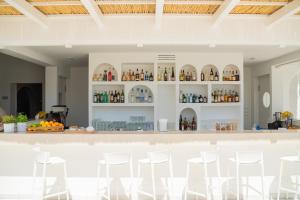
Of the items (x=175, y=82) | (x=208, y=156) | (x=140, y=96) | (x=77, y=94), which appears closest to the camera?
(x=208, y=156)

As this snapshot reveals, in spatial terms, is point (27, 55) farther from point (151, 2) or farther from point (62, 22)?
point (151, 2)

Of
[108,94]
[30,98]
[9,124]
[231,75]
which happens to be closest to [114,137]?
[9,124]

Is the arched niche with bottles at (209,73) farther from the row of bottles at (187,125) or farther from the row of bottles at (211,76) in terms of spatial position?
the row of bottles at (187,125)

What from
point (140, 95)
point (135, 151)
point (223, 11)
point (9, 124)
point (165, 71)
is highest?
Result: point (223, 11)

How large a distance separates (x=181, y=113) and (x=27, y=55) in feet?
9.14

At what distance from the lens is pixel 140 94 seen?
18.0 ft

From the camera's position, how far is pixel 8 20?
3.62 m

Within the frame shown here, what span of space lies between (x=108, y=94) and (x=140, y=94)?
0.58 meters

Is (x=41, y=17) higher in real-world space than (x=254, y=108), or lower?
higher

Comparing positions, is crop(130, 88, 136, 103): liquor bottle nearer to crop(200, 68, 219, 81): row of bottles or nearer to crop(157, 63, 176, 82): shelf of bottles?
crop(157, 63, 176, 82): shelf of bottles

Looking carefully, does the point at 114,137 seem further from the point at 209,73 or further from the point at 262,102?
the point at 262,102

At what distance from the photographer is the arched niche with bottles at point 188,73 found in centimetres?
526

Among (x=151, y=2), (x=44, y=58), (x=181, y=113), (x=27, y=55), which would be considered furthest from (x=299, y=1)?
(x=44, y=58)

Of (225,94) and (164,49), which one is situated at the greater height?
(164,49)
